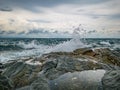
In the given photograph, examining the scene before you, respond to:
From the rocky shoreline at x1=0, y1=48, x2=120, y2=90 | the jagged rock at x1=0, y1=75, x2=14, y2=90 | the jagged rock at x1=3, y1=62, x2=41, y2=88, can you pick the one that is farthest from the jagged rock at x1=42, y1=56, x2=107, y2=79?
the jagged rock at x1=0, y1=75, x2=14, y2=90

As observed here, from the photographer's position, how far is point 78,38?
747 inches

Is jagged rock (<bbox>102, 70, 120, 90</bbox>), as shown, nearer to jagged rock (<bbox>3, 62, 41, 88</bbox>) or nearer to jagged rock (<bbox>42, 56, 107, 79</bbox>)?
jagged rock (<bbox>42, 56, 107, 79</bbox>)

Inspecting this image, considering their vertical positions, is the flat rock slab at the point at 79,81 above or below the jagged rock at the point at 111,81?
below

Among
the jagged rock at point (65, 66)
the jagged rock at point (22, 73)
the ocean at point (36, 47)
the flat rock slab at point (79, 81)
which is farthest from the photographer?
the ocean at point (36, 47)

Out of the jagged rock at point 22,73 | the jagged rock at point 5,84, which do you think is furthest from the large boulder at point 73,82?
the jagged rock at point 5,84

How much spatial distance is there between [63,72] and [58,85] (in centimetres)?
107

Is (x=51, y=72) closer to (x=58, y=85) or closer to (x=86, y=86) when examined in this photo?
(x=58, y=85)

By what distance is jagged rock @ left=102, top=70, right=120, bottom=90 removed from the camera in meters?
6.32

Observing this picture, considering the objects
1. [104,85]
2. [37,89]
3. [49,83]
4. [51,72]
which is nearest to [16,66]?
→ [51,72]

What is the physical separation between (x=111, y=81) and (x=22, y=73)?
3.24 meters

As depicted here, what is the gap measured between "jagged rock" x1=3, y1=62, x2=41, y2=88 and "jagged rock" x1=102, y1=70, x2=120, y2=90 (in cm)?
234

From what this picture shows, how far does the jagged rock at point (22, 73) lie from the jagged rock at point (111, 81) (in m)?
2.34

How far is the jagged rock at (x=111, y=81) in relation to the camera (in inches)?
249

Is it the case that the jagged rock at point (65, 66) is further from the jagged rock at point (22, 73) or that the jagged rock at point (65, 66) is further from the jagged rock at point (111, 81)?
the jagged rock at point (111, 81)
